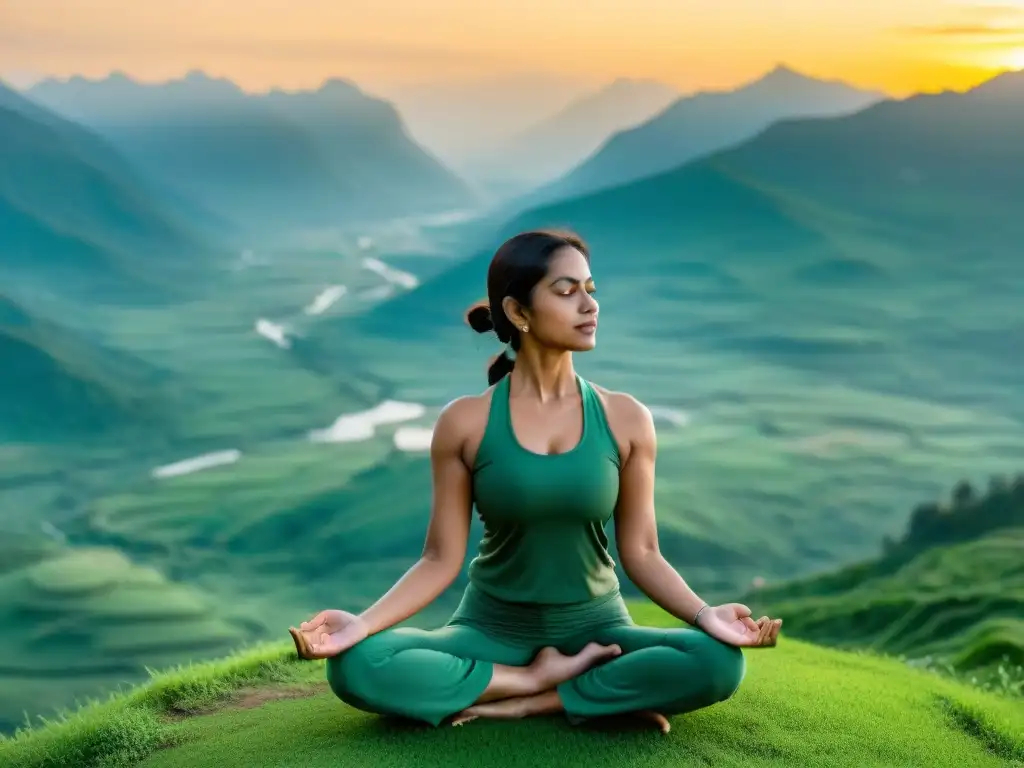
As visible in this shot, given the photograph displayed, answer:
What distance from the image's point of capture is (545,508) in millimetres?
2682

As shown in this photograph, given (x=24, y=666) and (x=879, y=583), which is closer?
(x=879, y=583)

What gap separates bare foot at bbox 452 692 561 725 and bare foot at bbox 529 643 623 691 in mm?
29

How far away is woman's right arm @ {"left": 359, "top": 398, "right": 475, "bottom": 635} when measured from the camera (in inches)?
109

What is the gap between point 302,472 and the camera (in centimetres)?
1695

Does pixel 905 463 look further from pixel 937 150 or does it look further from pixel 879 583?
pixel 937 150

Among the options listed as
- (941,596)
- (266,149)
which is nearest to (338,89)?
(266,149)

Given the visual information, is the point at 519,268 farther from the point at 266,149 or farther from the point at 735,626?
the point at 266,149

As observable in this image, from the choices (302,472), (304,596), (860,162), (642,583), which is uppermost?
(860,162)

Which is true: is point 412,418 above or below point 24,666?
above

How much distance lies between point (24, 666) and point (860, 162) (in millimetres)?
17857

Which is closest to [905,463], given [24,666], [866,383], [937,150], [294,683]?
[866,383]

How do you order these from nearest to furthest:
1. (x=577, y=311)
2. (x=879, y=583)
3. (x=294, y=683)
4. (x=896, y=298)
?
(x=577, y=311) < (x=294, y=683) < (x=879, y=583) < (x=896, y=298)

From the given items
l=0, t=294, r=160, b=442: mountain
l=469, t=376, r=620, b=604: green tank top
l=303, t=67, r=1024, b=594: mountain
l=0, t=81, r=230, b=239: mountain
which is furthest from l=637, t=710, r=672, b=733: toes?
l=0, t=81, r=230, b=239: mountain

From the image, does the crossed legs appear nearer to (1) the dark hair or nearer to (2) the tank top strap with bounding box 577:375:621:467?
(2) the tank top strap with bounding box 577:375:621:467
